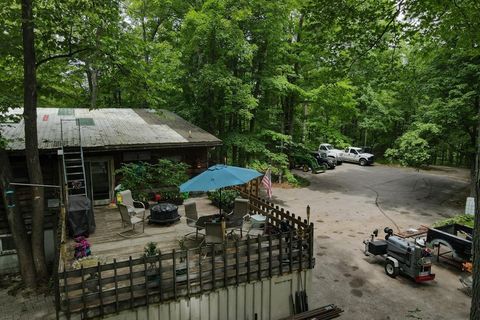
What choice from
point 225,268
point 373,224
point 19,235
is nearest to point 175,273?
point 225,268

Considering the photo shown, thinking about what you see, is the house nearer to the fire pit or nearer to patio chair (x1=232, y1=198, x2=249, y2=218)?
the fire pit

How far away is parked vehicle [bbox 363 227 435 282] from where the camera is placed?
30.2 ft

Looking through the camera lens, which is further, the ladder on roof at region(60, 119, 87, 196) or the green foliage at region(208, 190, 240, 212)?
the green foliage at region(208, 190, 240, 212)

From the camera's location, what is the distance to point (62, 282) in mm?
5754

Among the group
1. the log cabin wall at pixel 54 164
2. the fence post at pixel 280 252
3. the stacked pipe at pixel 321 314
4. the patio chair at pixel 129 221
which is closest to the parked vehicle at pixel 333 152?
the log cabin wall at pixel 54 164

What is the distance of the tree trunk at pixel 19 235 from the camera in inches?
337

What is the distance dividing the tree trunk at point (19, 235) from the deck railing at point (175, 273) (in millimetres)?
3462

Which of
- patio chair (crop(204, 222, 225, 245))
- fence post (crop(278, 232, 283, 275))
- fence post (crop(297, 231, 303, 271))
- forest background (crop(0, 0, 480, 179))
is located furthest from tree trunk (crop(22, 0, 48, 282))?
fence post (crop(297, 231, 303, 271))

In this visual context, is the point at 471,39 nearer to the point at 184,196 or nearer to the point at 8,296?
the point at 184,196

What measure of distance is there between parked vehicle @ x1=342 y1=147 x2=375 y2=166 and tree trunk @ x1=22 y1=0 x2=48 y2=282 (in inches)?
1118

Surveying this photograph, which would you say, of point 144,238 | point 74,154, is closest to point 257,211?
point 144,238

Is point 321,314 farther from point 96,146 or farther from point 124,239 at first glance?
point 96,146

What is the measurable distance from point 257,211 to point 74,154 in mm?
6778

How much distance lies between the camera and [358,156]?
31.1m
